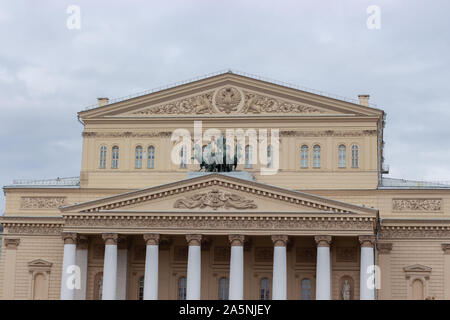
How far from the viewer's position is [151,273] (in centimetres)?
6062

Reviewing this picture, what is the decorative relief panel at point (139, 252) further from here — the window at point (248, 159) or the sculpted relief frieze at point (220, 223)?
the window at point (248, 159)

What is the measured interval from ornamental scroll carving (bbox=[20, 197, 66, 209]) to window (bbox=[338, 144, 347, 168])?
19949mm

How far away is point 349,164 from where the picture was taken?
222 ft

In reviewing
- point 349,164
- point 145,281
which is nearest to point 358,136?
point 349,164

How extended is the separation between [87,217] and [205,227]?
7.71 metres

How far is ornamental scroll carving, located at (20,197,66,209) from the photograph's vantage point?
68.4 meters

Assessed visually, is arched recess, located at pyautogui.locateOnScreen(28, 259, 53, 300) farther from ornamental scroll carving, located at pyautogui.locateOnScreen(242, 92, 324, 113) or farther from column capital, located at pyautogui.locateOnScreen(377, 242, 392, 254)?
column capital, located at pyautogui.locateOnScreen(377, 242, 392, 254)

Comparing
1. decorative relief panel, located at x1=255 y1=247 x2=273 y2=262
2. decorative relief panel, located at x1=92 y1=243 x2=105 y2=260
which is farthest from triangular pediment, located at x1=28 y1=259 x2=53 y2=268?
decorative relief panel, located at x1=255 y1=247 x2=273 y2=262

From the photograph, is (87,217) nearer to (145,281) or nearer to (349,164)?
(145,281)

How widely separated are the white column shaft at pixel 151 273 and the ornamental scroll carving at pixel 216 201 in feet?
10.9

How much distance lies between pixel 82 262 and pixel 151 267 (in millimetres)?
6489

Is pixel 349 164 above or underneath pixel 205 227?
above

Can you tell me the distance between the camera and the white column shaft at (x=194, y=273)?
5991 centimetres

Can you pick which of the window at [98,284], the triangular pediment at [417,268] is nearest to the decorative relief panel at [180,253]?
the window at [98,284]
